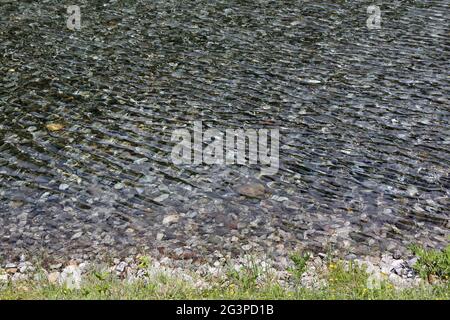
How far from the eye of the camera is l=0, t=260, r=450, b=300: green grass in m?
11.7

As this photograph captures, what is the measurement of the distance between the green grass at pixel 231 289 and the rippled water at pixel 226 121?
4.80 ft

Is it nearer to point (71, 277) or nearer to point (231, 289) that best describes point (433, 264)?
point (231, 289)

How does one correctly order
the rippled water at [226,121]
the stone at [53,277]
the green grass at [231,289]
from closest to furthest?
the green grass at [231,289] < the stone at [53,277] < the rippled water at [226,121]

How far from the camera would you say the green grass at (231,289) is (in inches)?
459

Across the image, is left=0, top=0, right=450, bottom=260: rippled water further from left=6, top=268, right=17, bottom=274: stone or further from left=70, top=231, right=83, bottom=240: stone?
left=6, top=268, right=17, bottom=274: stone

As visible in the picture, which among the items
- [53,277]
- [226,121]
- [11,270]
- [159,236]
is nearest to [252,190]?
[159,236]

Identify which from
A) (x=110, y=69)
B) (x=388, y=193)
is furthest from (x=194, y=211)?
(x=110, y=69)

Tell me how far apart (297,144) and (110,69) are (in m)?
8.90

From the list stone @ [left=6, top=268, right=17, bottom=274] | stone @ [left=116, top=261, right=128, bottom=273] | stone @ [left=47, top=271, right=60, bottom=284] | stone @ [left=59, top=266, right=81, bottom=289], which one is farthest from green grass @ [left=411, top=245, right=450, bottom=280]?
stone @ [left=6, top=268, right=17, bottom=274]

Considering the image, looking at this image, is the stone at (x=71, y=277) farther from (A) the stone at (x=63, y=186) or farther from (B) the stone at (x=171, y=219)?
(A) the stone at (x=63, y=186)

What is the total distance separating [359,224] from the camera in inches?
590

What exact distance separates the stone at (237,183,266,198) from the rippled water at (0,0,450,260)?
20cm

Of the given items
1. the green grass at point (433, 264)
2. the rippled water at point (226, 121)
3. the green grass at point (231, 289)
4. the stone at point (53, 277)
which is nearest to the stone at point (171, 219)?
the rippled water at point (226, 121)
